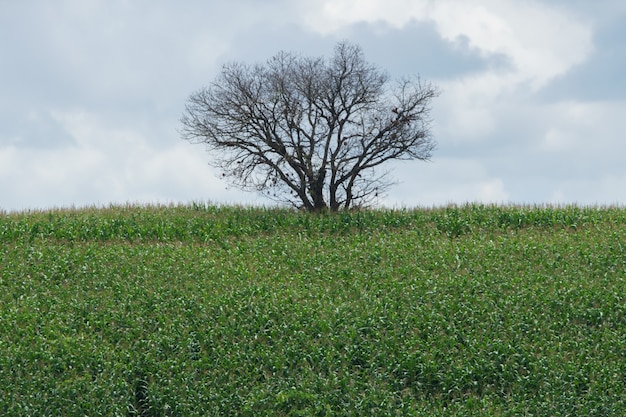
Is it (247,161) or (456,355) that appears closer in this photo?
(456,355)

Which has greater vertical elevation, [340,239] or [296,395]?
[340,239]

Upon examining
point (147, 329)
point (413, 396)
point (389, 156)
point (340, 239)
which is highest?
point (389, 156)

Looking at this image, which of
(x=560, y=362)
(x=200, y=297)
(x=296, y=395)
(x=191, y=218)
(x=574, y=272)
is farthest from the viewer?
(x=191, y=218)

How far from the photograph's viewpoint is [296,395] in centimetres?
1888

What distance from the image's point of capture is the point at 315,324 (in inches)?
851

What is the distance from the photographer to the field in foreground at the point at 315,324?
62.7 feet

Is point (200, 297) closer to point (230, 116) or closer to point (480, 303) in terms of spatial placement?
point (480, 303)

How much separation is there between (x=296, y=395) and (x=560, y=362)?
628cm

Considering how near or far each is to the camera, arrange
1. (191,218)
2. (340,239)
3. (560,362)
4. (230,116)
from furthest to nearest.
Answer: (230,116)
(191,218)
(340,239)
(560,362)

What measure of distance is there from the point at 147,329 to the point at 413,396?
23.5 feet

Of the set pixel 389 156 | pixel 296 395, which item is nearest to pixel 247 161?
pixel 389 156

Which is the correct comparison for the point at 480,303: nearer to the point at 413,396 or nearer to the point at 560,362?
the point at 560,362

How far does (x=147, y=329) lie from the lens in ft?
72.3

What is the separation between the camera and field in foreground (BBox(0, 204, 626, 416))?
62.7 ft
